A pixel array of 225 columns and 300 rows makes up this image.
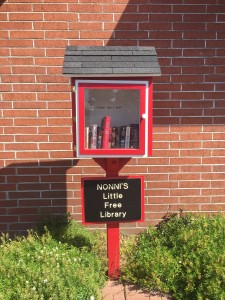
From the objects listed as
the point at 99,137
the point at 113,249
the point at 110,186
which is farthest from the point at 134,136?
the point at 113,249

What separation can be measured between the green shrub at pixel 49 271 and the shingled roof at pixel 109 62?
154cm

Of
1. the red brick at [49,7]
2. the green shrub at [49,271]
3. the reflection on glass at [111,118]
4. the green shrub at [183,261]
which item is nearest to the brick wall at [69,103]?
the red brick at [49,7]

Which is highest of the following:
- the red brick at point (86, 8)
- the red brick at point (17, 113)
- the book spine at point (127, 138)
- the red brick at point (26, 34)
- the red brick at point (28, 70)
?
the red brick at point (86, 8)

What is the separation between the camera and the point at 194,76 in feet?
13.3

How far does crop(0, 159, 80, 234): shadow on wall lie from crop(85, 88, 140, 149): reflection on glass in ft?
3.80

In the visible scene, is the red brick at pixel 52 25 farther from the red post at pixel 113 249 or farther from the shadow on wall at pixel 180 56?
the red post at pixel 113 249

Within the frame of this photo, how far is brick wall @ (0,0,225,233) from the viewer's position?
3.91m

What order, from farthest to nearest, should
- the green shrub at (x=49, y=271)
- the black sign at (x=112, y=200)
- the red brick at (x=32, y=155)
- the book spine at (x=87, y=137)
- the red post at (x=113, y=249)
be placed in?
the red brick at (x=32, y=155) < the red post at (x=113, y=249) < the black sign at (x=112, y=200) < the book spine at (x=87, y=137) < the green shrub at (x=49, y=271)

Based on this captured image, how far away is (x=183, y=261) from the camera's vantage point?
3326mm

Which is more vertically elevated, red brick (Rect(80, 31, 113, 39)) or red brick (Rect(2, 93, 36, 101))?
red brick (Rect(80, 31, 113, 39))

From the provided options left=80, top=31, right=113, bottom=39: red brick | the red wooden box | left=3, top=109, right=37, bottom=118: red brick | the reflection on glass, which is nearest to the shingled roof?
the red wooden box

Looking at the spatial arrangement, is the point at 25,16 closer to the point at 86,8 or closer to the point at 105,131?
the point at 86,8

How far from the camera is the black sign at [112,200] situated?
3295 mm

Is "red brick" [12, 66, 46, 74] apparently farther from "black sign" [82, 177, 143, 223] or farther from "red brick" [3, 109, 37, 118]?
"black sign" [82, 177, 143, 223]
